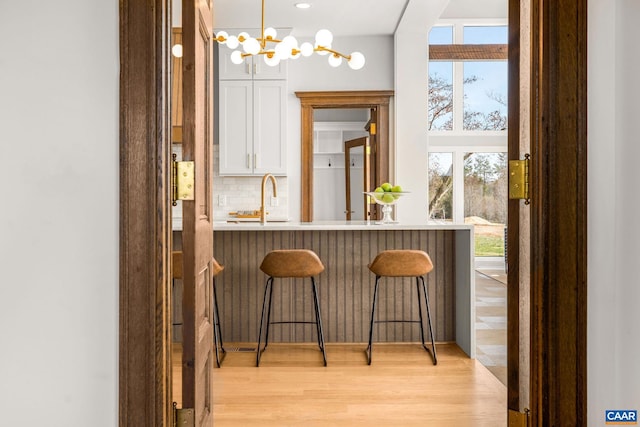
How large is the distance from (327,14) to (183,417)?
473 cm

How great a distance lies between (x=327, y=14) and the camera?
17.8 ft

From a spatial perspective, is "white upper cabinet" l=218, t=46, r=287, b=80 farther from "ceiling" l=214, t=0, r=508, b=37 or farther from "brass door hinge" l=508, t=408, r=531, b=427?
"brass door hinge" l=508, t=408, r=531, b=427

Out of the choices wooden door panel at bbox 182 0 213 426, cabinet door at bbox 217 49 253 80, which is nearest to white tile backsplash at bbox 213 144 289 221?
cabinet door at bbox 217 49 253 80

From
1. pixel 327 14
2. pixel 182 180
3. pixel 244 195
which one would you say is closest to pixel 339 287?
pixel 244 195

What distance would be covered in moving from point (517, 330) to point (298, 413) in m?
1.48

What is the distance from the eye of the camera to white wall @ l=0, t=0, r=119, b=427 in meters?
1.25

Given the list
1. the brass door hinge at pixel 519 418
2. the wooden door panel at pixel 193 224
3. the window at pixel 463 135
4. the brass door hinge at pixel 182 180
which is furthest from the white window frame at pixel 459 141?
the brass door hinge at pixel 182 180

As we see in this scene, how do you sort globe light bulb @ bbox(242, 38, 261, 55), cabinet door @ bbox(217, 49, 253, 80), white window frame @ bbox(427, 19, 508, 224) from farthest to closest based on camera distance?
white window frame @ bbox(427, 19, 508, 224) → cabinet door @ bbox(217, 49, 253, 80) → globe light bulb @ bbox(242, 38, 261, 55)

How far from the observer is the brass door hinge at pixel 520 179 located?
138 centimetres

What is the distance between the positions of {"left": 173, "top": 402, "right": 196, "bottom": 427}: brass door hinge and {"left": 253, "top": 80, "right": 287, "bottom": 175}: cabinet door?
178 inches

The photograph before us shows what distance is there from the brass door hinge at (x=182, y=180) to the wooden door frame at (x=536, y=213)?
0.07 metres

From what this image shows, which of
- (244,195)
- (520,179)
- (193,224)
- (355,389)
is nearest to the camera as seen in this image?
(520,179)

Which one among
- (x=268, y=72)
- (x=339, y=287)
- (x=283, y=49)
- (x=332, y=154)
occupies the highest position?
(x=268, y=72)

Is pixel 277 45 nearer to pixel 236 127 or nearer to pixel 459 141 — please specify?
pixel 236 127
